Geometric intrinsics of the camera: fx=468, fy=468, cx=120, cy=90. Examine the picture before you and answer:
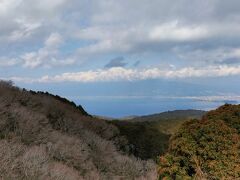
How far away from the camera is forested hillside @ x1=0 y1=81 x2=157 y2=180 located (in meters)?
16.1

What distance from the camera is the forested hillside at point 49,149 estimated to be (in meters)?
16.1

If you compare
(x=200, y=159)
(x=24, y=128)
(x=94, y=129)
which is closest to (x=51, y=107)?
(x=94, y=129)

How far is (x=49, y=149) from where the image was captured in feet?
70.7

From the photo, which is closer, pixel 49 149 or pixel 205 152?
pixel 205 152

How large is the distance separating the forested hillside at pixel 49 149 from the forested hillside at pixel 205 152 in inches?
160

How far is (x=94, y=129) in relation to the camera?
119 feet

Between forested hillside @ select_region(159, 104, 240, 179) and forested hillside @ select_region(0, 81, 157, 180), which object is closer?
forested hillside @ select_region(159, 104, 240, 179)

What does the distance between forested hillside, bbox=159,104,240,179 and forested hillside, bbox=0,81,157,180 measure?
407 cm

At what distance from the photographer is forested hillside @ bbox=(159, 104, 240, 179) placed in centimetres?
1552

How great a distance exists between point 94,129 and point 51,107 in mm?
4861

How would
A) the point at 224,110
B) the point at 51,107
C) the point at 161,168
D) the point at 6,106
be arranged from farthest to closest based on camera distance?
1. the point at 51,107
2. the point at 6,106
3. the point at 224,110
4. the point at 161,168

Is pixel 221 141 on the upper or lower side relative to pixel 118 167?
upper

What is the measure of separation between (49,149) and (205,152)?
27.5 feet

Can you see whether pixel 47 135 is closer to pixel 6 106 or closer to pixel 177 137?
pixel 6 106
